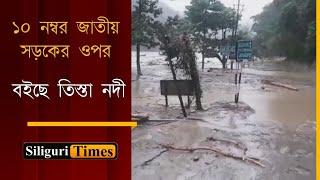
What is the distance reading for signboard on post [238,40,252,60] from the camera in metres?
1.86

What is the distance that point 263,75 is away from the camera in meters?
1.91

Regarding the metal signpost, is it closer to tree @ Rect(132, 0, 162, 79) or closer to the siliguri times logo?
tree @ Rect(132, 0, 162, 79)

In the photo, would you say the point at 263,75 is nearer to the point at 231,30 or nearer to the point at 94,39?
the point at 231,30

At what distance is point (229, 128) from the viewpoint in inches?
73.5

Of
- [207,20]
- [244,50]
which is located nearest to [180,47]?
[207,20]

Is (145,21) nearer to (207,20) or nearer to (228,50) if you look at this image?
(207,20)

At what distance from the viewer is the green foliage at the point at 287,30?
5.95 ft

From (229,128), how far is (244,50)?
0.34 metres

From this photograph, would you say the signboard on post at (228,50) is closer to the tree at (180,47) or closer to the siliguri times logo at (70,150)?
the tree at (180,47)

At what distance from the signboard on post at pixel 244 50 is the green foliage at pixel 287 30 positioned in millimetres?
31

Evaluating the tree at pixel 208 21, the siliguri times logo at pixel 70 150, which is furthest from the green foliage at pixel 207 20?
the siliguri times logo at pixel 70 150

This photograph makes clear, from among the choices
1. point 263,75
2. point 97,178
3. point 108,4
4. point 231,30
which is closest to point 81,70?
point 108,4

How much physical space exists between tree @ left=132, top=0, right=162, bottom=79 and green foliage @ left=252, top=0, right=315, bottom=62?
1.41 ft

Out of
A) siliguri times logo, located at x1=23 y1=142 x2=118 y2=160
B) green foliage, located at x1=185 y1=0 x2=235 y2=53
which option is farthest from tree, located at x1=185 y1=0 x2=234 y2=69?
siliguri times logo, located at x1=23 y1=142 x2=118 y2=160
